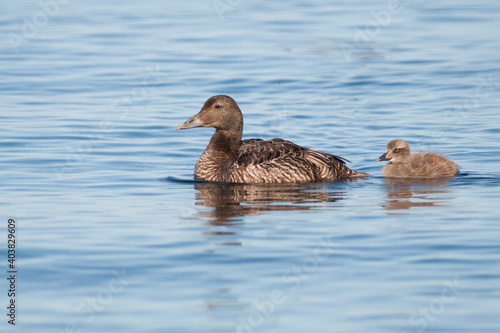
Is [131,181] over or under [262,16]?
under

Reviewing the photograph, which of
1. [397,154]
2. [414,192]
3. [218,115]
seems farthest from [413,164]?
[218,115]

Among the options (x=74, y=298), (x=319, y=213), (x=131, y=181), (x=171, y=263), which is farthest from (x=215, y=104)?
(x=74, y=298)

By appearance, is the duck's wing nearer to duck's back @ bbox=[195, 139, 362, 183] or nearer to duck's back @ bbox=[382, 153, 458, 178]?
duck's back @ bbox=[195, 139, 362, 183]

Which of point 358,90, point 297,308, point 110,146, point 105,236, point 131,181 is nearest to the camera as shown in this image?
point 297,308

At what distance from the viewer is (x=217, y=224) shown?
992 centimetres

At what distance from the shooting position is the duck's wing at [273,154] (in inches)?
476

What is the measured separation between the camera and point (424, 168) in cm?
1262

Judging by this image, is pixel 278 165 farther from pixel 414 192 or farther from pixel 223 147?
pixel 414 192

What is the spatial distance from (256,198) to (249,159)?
951 millimetres

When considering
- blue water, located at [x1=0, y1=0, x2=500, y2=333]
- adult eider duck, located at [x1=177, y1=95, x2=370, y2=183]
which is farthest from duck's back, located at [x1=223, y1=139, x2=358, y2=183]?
blue water, located at [x1=0, y1=0, x2=500, y2=333]

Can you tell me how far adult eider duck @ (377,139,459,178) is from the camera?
41.0 ft

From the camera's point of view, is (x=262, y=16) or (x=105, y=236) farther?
(x=262, y=16)

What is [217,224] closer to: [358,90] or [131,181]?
[131,181]

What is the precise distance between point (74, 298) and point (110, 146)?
7.62 m
